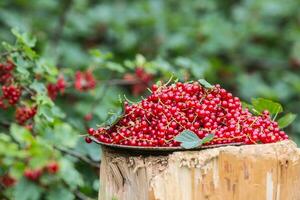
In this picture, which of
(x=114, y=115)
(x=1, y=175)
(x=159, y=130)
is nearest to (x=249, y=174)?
(x=159, y=130)

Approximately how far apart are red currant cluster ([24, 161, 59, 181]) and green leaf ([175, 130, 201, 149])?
318mm

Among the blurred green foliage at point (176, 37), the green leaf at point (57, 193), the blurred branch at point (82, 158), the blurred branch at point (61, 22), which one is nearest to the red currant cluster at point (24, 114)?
the blurred branch at point (82, 158)

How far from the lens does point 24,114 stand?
95.2 inches

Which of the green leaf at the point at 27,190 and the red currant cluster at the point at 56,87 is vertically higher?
the red currant cluster at the point at 56,87

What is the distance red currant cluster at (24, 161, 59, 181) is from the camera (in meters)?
1.68

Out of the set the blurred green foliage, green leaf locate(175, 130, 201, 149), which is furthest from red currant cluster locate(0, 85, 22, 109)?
the blurred green foliage

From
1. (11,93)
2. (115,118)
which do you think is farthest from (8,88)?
(115,118)

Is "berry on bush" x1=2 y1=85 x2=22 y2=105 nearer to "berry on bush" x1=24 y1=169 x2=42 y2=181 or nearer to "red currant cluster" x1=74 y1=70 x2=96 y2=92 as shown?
"red currant cluster" x1=74 y1=70 x2=96 y2=92

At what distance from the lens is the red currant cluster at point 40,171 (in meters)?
1.68

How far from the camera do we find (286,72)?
16.0 ft

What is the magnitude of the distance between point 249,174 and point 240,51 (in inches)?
127

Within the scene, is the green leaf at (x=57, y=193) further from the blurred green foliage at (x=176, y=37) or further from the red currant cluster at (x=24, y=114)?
the blurred green foliage at (x=176, y=37)

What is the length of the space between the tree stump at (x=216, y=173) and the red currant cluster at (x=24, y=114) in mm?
678

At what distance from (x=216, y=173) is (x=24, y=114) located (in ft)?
2.97
